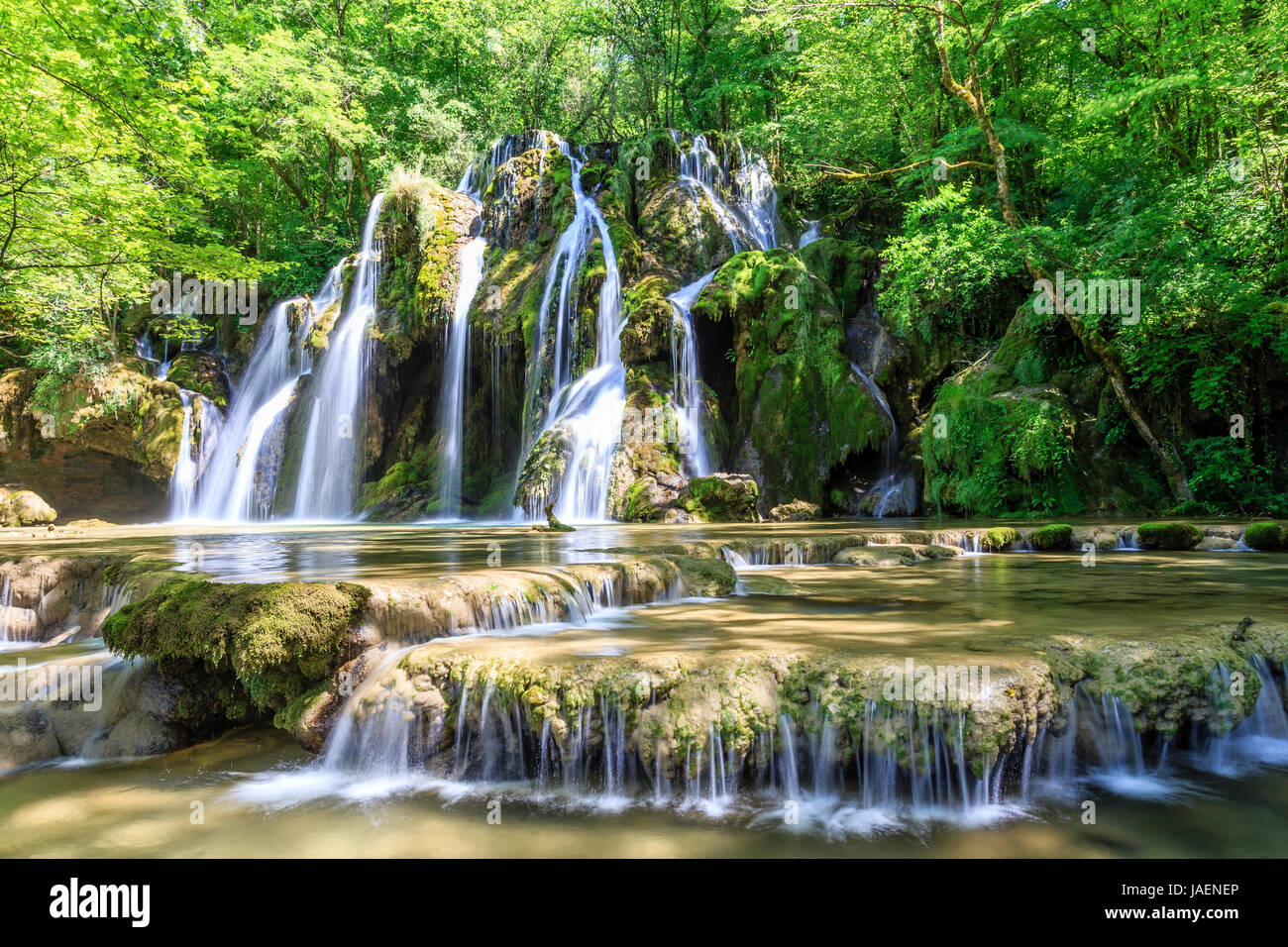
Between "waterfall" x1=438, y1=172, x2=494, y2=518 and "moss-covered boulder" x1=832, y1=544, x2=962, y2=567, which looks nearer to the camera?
"moss-covered boulder" x1=832, y1=544, x2=962, y2=567

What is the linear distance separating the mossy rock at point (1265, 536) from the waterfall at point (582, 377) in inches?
408

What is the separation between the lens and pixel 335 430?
19.1 m

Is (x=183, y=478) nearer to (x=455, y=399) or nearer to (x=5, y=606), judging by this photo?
(x=455, y=399)

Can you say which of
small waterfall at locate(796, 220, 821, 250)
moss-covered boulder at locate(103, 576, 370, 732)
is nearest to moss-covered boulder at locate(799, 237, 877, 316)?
small waterfall at locate(796, 220, 821, 250)

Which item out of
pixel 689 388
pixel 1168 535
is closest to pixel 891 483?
pixel 689 388

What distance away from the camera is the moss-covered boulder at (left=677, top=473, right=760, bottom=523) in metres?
13.2

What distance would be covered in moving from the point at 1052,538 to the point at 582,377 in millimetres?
10935

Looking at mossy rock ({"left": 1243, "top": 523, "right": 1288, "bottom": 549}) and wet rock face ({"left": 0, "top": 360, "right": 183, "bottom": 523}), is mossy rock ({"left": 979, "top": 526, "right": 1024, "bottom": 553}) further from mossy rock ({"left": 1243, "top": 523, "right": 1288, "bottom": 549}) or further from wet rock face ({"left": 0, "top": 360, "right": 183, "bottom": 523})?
wet rock face ({"left": 0, "top": 360, "right": 183, "bottom": 523})

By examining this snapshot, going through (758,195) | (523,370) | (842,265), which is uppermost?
(758,195)

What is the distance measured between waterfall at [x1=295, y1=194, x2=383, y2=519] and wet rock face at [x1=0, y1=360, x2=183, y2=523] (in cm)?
405

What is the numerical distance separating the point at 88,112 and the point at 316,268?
17576mm

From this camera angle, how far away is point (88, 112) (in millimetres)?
7969
